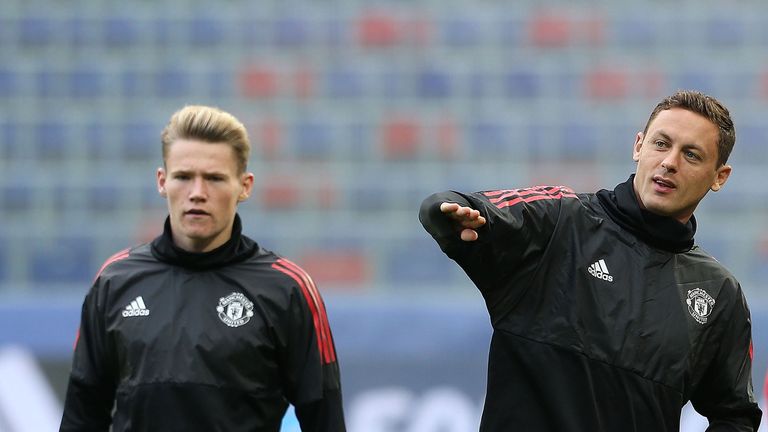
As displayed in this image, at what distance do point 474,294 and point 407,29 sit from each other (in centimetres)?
405

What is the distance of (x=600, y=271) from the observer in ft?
11.4

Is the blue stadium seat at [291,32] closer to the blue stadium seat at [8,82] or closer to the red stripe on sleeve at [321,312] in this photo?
the blue stadium seat at [8,82]

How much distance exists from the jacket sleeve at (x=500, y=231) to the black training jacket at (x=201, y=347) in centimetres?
63

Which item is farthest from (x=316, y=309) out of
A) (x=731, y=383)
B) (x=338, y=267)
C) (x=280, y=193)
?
(x=280, y=193)

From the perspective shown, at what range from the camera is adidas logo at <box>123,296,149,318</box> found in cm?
374

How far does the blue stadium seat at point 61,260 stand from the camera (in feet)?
45.4

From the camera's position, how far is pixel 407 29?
51.3 ft

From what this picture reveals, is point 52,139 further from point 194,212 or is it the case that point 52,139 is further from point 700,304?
point 700,304

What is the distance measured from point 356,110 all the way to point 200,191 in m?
11.4

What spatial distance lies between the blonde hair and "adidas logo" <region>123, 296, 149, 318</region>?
436mm

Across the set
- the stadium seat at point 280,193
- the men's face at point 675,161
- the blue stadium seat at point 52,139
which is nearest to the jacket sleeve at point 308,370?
the men's face at point 675,161

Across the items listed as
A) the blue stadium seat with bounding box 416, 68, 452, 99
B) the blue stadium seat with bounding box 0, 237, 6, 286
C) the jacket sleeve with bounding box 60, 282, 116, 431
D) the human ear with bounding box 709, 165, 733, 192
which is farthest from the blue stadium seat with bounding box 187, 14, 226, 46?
the human ear with bounding box 709, 165, 733, 192

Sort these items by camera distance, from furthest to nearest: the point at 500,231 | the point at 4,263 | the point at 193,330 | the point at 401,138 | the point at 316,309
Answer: the point at 401,138 < the point at 4,263 < the point at 316,309 < the point at 193,330 < the point at 500,231

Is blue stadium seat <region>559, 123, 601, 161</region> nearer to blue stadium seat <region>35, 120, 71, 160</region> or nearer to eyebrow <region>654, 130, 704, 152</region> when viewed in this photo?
blue stadium seat <region>35, 120, 71, 160</region>
